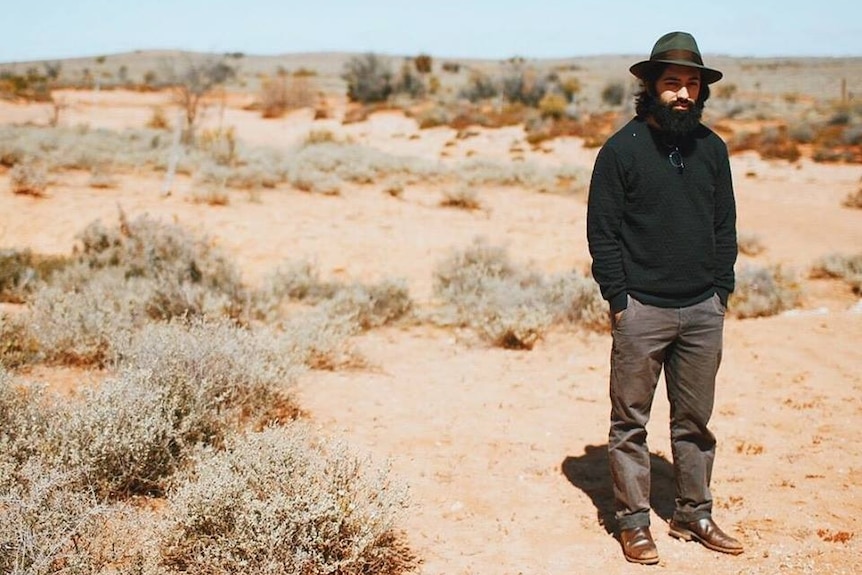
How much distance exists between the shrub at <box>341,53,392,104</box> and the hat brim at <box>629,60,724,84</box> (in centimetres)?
3346

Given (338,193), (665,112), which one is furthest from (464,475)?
(338,193)

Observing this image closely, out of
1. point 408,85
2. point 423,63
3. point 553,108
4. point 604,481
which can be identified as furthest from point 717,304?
point 423,63

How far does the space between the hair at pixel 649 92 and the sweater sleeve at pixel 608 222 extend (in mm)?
270

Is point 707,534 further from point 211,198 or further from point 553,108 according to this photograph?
point 553,108

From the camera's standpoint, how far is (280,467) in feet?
10.1

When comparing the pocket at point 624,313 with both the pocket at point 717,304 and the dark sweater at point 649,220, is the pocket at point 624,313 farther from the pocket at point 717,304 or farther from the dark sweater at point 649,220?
the pocket at point 717,304

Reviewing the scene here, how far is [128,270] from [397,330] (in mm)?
2853

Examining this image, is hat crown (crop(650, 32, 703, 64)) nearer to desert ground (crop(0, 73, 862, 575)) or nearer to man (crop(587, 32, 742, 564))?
man (crop(587, 32, 742, 564))

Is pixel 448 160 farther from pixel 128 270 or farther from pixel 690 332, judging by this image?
pixel 690 332

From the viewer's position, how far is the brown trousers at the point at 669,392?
3.21m

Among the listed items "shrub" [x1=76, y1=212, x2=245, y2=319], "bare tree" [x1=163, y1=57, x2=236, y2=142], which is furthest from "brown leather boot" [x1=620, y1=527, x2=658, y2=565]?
"bare tree" [x1=163, y1=57, x2=236, y2=142]

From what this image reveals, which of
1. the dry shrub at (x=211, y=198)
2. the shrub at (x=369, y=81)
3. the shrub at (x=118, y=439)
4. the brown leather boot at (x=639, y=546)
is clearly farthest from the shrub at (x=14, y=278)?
the shrub at (x=369, y=81)

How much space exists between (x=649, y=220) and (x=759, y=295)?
19.6 feet

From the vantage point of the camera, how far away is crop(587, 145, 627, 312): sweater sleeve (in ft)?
10.4
